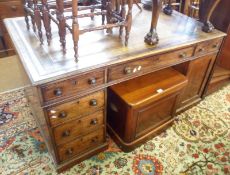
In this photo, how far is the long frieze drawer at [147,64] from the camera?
1.23 metres

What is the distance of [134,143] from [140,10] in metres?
1.22

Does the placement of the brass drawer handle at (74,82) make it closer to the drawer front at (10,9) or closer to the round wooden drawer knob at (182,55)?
the round wooden drawer knob at (182,55)

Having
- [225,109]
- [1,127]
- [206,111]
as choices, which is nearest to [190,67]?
[206,111]

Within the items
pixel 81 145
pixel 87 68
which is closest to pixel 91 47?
pixel 87 68

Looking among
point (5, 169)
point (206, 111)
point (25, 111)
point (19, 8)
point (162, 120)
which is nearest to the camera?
point (5, 169)

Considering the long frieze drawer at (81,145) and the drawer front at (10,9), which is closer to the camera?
the long frieze drawer at (81,145)

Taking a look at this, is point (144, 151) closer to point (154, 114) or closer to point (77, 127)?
point (154, 114)

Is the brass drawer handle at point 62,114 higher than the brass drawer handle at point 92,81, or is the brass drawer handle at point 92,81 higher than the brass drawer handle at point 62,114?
the brass drawer handle at point 92,81

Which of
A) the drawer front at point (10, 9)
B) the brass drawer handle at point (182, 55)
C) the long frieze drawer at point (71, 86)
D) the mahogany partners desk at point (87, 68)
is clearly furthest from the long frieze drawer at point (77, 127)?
the drawer front at point (10, 9)

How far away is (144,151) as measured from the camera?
1629mm

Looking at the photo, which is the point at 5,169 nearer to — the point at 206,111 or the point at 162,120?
the point at 162,120

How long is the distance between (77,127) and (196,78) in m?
1.17

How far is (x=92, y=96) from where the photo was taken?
1222 millimetres

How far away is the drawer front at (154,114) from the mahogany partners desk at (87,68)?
0.26m
